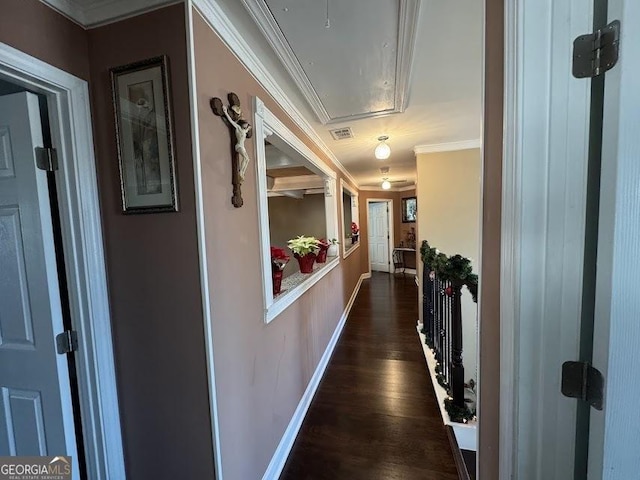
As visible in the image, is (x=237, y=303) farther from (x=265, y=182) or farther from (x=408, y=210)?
(x=408, y=210)

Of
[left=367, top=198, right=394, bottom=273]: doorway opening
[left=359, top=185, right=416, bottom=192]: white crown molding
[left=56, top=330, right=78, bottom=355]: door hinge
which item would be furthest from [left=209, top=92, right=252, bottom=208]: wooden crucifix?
[left=367, top=198, right=394, bottom=273]: doorway opening

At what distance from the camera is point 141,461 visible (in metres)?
1.19

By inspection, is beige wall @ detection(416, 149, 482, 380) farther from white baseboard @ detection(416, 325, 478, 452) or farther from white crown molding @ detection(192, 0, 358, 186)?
white crown molding @ detection(192, 0, 358, 186)

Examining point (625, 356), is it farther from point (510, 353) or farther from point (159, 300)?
point (159, 300)

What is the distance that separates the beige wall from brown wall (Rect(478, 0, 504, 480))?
9.12 feet

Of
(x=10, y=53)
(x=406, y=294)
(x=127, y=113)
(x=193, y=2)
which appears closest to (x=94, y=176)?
(x=127, y=113)

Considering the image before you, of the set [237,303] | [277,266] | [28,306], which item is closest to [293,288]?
[277,266]

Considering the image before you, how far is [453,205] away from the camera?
3.46 meters

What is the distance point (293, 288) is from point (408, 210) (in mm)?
6570

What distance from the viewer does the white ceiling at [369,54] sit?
1.12m

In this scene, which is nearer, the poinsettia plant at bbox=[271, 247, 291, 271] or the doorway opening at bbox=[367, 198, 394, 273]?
the poinsettia plant at bbox=[271, 247, 291, 271]

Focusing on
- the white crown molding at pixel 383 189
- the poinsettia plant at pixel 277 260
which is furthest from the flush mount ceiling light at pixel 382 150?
the white crown molding at pixel 383 189

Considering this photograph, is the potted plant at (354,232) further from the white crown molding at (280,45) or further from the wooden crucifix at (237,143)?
the wooden crucifix at (237,143)

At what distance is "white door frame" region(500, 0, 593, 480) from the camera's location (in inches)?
23.9
